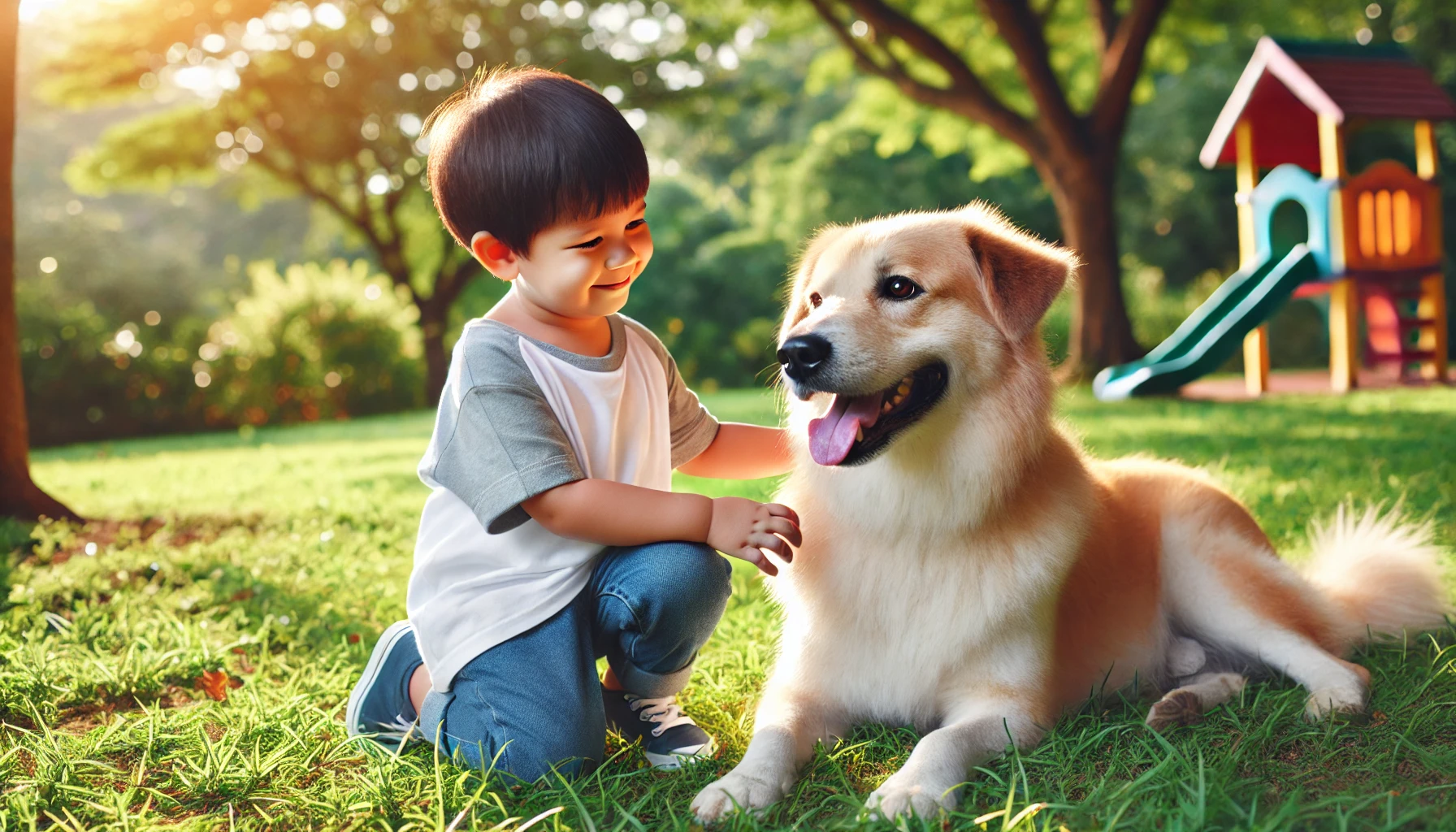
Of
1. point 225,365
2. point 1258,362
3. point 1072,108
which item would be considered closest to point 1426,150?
point 1258,362

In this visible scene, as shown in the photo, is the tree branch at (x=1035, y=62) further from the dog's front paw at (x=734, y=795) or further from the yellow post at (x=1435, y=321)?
the dog's front paw at (x=734, y=795)

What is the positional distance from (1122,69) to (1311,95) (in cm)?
191

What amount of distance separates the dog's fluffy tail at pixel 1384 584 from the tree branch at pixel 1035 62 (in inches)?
357

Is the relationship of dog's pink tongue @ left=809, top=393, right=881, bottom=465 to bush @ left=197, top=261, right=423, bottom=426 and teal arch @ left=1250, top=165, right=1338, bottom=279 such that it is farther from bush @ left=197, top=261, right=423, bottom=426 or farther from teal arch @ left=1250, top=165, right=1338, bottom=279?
bush @ left=197, top=261, right=423, bottom=426

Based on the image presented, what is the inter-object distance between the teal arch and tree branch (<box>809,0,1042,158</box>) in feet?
7.96

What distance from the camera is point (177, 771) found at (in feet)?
6.84

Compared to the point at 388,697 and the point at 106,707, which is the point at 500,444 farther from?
the point at 106,707

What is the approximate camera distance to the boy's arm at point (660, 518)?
2.05 m

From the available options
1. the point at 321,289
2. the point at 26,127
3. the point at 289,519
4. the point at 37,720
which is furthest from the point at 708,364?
the point at 26,127

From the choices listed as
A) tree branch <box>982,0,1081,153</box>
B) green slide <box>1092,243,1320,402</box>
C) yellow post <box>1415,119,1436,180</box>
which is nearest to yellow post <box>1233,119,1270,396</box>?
green slide <box>1092,243,1320,402</box>

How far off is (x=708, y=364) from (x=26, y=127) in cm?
2943

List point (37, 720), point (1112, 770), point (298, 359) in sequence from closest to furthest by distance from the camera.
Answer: point (1112, 770) → point (37, 720) → point (298, 359)

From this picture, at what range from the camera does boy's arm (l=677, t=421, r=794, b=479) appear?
8.68ft

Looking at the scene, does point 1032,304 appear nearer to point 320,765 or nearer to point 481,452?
point 481,452
